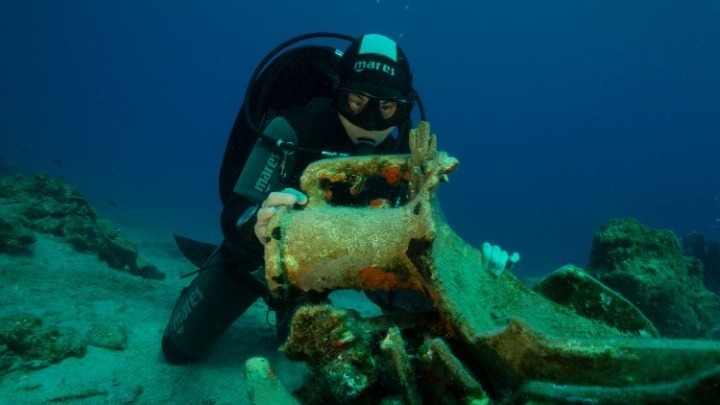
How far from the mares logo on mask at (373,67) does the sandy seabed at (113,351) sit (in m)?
2.86

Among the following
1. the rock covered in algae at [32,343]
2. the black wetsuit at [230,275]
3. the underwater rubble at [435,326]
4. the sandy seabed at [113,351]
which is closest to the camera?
the underwater rubble at [435,326]

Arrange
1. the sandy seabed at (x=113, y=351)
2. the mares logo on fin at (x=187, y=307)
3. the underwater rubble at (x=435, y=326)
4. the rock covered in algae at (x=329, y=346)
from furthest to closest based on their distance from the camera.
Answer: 1. the mares logo on fin at (x=187, y=307)
2. the sandy seabed at (x=113, y=351)
3. the rock covered in algae at (x=329, y=346)
4. the underwater rubble at (x=435, y=326)

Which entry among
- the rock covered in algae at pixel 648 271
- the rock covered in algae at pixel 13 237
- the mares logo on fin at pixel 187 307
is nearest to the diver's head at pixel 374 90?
the mares logo on fin at pixel 187 307

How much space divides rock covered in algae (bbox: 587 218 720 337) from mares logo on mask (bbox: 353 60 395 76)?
17.2 ft

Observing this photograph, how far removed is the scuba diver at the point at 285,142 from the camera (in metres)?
3.61

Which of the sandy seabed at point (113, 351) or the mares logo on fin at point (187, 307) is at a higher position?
the mares logo on fin at point (187, 307)

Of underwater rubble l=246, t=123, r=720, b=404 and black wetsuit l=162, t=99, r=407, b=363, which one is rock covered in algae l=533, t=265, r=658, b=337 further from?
black wetsuit l=162, t=99, r=407, b=363

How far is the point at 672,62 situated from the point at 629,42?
457 inches

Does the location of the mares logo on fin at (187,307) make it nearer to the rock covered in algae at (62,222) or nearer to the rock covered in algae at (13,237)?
the rock covered in algae at (13,237)

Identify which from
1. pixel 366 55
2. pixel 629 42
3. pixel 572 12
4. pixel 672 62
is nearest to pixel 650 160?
pixel 672 62

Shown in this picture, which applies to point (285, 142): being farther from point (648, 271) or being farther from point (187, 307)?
point (648, 271)

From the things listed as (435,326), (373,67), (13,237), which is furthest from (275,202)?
(13,237)

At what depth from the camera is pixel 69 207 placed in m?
9.60

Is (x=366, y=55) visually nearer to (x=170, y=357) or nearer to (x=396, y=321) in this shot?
(x=396, y=321)
